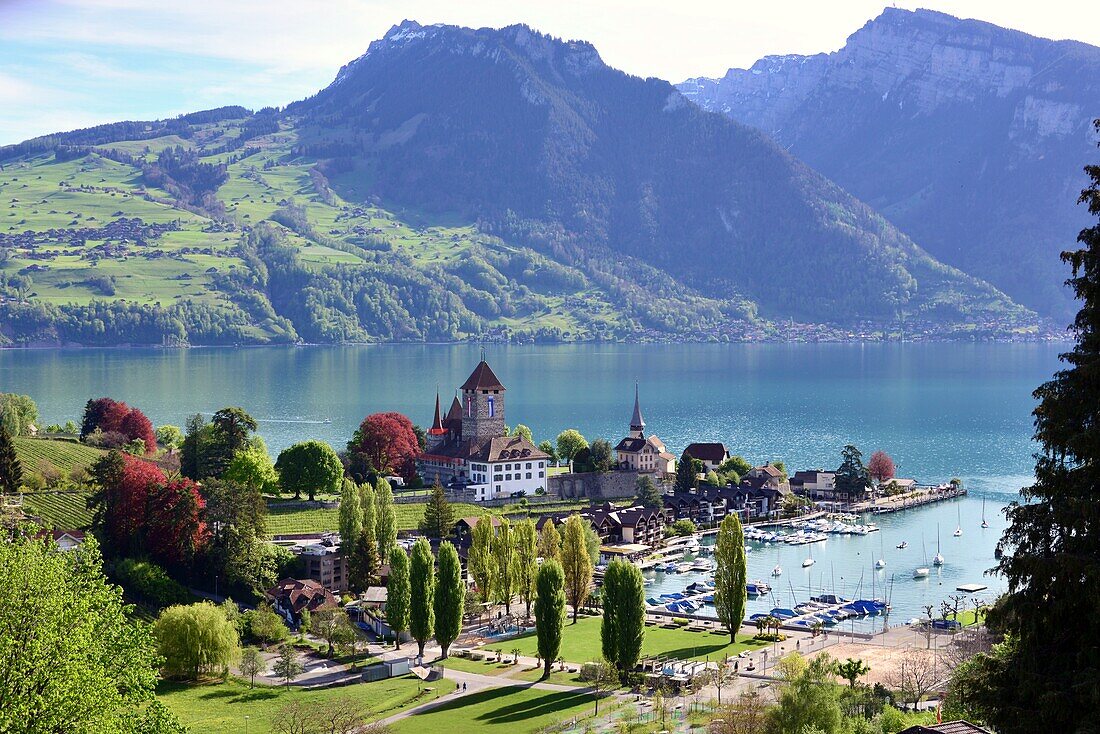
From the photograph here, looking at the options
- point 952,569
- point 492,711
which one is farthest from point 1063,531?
point 952,569

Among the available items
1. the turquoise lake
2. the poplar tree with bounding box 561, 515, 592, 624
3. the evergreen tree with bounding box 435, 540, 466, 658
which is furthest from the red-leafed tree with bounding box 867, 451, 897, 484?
the evergreen tree with bounding box 435, 540, 466, 658

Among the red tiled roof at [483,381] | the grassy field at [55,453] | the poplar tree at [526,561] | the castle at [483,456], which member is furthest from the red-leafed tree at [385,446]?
the poplar tree at [526,561]

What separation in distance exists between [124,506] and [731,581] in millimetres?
26451

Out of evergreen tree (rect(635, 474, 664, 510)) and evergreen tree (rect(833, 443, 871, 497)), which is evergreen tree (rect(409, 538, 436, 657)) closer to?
evergreen tree (rect(635, 474, 664, 510))

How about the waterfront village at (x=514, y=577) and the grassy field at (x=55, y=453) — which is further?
the grassy field at (x=55, y=453)

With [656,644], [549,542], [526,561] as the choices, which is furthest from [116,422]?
[656,644]

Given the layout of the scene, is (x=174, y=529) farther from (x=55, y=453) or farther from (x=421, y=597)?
(x=55, y=453)

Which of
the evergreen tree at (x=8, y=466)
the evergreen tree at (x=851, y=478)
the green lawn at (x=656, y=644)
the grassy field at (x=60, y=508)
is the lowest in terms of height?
the green lawn at (x=656, y=644)

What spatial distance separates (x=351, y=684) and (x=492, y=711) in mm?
6244

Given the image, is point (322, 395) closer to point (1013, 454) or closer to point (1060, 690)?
point (1013, 454)

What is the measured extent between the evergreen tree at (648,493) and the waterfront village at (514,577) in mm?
200

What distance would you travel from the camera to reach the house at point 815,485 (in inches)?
3681

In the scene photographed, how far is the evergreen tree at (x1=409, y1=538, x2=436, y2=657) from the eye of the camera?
47.4 metres

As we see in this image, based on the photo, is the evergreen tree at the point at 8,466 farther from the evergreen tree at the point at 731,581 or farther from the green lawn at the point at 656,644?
the evergreen tree at the point at 731,581
